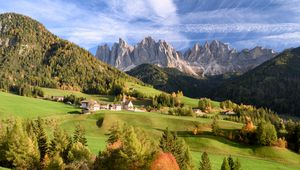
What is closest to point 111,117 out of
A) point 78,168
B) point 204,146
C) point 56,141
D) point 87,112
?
point 87,112

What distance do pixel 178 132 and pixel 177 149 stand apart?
50.2 meters

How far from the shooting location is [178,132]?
134750 mm

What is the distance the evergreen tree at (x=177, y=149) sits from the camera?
77781 mm

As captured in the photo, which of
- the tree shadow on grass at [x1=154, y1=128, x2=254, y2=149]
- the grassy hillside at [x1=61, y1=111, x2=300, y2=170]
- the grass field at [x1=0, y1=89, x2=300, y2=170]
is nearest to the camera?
the grassy hillside at [x1=61, y1=111, x2=300, y2=170]

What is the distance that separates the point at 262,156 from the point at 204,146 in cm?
1851

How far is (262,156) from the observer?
117000 mm

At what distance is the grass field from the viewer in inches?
4226

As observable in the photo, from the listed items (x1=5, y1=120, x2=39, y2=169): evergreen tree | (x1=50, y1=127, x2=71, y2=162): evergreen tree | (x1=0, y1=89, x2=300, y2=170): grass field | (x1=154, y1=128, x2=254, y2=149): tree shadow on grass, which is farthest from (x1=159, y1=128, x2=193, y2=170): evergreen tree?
(x1=154, y1=128, x2=254, y2=149): tree shadow on grass

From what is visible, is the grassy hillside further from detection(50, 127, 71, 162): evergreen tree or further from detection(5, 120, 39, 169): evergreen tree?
detection(5, 120, 39, 169): evergreen tree

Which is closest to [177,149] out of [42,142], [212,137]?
[42,142]

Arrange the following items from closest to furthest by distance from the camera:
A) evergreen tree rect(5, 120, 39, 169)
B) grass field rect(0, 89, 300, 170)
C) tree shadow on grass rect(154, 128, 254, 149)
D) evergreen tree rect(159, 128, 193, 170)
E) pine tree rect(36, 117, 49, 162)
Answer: evergreen tree rect(5, 120, 39, 169) < evergreen tree rect(159, 128, 193, 170) < pine tree rect(36, 117, 49, 162) < grass field rect(0, 89, 300, 170) < tree shadow on grass rect(154, 128, 254, 149)

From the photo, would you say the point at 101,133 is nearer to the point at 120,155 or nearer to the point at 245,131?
the point at 245,131

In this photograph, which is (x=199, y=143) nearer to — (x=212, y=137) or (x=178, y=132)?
(x=212, y=137)

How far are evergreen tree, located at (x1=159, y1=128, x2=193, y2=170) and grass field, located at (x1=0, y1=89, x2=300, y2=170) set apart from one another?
8.76m
